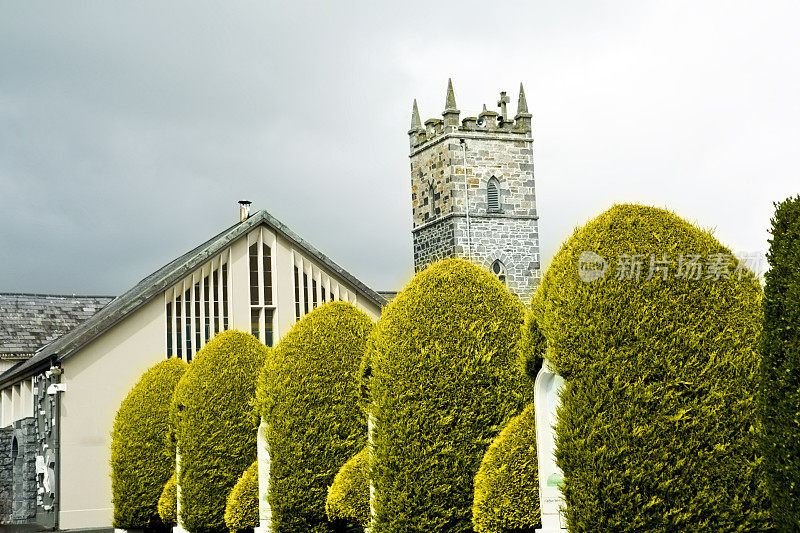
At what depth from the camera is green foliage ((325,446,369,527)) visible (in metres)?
13.4

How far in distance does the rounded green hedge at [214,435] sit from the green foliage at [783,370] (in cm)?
1117

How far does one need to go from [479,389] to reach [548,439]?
1892 millimetres

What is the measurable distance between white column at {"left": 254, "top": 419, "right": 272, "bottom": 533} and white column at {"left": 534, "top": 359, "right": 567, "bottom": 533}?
6.29 metres

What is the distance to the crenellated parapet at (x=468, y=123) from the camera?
49500 mm

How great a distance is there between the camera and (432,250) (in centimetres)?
5009

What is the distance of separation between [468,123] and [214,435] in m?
34.8

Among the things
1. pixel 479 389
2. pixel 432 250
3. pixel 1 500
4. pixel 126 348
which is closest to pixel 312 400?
pixel 479 389

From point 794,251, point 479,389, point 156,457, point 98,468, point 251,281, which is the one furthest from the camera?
point 251,281

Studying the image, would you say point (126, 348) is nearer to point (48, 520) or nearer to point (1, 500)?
point (48, 520)

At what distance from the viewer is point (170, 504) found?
19156mm

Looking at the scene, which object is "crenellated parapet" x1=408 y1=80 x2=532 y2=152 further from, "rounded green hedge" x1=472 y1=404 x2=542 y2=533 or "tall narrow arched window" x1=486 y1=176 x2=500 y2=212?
"rounded green hedge" x1=472 y1=404 x2=542 y2=533

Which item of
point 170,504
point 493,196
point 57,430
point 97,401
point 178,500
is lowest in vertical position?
point 170,504

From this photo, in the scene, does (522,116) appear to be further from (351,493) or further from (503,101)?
(351,493)

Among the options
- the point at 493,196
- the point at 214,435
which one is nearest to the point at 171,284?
the point at 214,435
